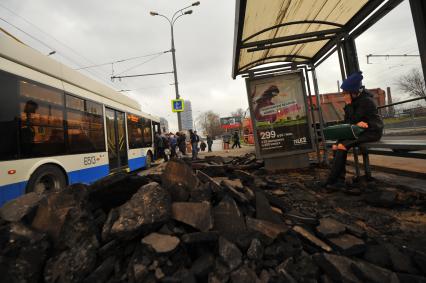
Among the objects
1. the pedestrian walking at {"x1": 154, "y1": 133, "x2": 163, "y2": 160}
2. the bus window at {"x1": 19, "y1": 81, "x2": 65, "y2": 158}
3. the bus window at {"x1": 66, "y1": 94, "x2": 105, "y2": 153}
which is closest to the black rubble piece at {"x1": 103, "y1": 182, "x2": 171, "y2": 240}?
the bus window at {"x1": 19, "y1": 81, "x2": 65, "y2": 158}

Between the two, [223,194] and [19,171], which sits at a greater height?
[19,171]

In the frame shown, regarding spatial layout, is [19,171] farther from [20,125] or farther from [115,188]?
[115,188]

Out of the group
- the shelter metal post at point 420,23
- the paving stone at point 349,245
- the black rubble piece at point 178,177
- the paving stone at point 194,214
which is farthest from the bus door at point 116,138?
the shelter metal post at point 420,23

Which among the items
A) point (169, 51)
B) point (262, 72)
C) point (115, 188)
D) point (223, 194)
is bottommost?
point (223, 194)

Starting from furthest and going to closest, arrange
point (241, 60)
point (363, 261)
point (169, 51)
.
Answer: point (169, 51), point (241, 60), point (363, 261)

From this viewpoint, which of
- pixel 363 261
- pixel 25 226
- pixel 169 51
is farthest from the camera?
pixel 169 51

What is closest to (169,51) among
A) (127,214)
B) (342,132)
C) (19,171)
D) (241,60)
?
(241,60)

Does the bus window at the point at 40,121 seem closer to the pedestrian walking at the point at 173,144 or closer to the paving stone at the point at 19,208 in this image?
the paving stone at the point at 19,208

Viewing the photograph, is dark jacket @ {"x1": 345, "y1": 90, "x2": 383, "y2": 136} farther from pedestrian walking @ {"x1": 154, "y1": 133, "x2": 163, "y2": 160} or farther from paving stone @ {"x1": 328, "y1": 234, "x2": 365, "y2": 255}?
pedestrian walking @ {"x1": 154, "y1": 133, "x2": 163, "y2": 160}

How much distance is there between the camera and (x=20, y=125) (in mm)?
4809

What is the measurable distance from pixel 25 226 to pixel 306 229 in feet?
9.85

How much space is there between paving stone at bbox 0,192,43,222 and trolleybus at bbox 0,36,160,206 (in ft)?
6.76

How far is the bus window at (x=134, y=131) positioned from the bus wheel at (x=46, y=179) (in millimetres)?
4707

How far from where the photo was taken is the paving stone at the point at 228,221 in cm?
Result: 259
